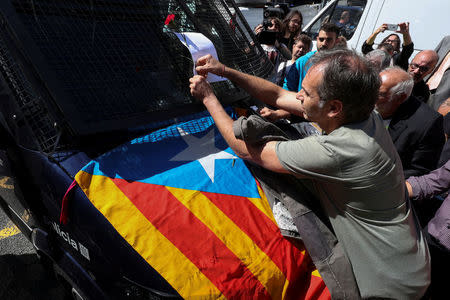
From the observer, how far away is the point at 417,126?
7.15 feet

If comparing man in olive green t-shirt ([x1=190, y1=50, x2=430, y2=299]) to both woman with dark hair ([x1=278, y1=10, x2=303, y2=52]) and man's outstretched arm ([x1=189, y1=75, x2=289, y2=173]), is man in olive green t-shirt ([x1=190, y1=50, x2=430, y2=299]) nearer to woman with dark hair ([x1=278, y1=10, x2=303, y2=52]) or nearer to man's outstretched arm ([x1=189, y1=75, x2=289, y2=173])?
man's outstretched arm ([x1=189, y1=75, x2=289, y2=173])

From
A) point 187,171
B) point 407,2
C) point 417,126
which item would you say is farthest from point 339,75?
point 407,2

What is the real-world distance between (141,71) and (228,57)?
0.68 meters

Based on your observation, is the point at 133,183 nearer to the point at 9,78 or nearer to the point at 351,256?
the point at 9,78

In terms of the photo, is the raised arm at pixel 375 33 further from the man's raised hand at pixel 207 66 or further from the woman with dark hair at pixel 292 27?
the man's raised hand at pixel 207 66

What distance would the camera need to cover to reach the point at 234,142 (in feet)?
4.50

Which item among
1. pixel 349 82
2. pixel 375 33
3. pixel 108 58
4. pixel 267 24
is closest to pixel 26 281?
pixel 108 58

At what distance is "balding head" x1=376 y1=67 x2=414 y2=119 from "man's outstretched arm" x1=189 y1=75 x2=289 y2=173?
126 cm

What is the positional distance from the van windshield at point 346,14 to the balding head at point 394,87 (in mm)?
3818

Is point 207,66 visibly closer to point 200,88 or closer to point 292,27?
point 200,88

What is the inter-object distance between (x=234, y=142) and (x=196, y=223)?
390mm

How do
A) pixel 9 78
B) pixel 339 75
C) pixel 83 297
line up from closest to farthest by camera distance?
pixel 339 75, pixel 9 78, pixel 83 297

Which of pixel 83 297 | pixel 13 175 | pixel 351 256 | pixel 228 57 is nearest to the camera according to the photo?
pixel 351 256

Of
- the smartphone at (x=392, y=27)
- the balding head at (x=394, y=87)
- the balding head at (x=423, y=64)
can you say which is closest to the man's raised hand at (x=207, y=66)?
the balding head at (x=394, y=87)
